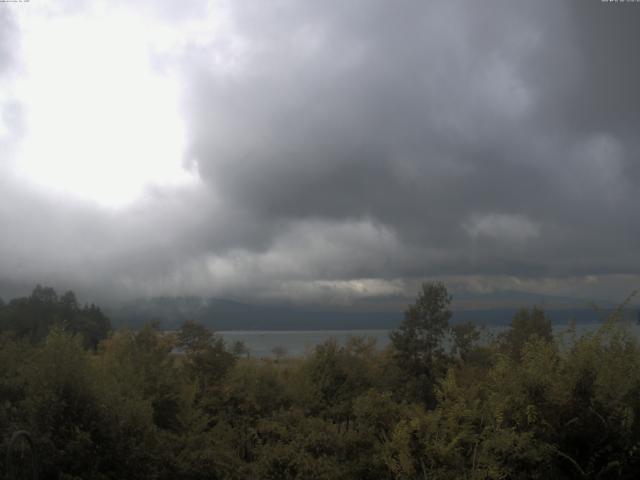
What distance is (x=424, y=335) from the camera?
1292 inches

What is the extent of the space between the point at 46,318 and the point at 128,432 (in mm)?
65702

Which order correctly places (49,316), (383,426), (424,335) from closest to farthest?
(383,426) < (424,335) < (49,316)

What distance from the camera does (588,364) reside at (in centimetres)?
1041

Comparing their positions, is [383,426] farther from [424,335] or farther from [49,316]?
[49,316]

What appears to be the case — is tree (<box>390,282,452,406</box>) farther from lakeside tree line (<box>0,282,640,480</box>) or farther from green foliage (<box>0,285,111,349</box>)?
green foliage (<box>0,285,111,349</box>)

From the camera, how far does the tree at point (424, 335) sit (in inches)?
1261

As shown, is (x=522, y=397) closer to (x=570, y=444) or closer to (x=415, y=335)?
(x=570, y=444)

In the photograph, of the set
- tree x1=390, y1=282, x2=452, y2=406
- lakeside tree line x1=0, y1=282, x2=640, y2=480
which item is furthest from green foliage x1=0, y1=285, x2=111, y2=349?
lakeside tree line x1=0, y1=282, x2=640, y2=480

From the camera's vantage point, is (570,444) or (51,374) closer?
(570,444)

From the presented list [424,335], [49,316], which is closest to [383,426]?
[424,335]

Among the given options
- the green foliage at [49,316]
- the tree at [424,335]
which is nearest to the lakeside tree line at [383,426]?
the tree at [424,335]

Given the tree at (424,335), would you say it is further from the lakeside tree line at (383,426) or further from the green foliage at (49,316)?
the green foliage at (49,316)

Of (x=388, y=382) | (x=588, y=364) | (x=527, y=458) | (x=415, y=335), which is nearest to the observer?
(x=527, y=458)

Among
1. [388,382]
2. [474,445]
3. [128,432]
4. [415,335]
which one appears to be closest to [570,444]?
[474,445]
